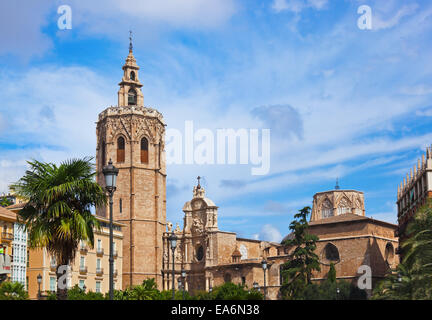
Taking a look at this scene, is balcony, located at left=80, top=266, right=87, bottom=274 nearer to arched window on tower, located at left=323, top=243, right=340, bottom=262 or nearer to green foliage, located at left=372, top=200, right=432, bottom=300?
arched window on tower, located at left=323, top=243, right=340, bottom=262

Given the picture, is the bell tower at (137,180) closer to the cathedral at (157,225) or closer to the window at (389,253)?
the cathedral at (157,225)

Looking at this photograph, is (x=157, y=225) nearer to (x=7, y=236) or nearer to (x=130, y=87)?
(x=130, y=87)

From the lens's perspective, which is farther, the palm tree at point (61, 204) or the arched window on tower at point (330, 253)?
the arched window on tower at point (330, 253)

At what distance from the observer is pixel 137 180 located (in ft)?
268

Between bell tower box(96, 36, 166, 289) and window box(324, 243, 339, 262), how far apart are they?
23506 millimetres

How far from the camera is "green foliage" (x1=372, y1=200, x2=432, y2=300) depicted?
32344mm

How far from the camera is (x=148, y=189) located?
270ft

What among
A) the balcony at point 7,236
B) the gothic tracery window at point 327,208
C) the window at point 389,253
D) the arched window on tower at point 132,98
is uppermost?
the arched window on tower at point 132,98

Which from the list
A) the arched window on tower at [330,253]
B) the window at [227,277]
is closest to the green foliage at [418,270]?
the arched window on tower at [330,253]

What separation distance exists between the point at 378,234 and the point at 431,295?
41220mm

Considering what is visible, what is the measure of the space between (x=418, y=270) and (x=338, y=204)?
6956cm

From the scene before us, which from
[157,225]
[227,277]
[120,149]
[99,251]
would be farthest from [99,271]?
[120,149]

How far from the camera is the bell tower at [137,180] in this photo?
263 ft

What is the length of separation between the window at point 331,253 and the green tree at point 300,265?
5746 mm
